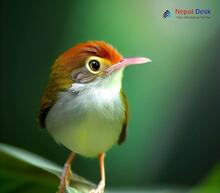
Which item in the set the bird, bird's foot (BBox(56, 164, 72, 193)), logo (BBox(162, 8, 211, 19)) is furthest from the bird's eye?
logo (BBox(162, 8, 211, 19))

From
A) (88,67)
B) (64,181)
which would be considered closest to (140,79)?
(88,67)

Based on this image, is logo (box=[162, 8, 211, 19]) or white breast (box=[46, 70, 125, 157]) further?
logo (box=[162, 8, 211, 19])

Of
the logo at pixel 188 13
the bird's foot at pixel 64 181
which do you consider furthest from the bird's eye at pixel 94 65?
the logo at pixel 188 13

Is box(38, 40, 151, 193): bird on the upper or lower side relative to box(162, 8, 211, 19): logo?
lower

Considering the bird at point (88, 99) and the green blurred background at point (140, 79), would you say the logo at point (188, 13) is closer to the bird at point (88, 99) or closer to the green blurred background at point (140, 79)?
the green blurred background at point (140, 79)

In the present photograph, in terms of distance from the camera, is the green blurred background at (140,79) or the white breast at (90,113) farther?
the green blurred background at (140,79)

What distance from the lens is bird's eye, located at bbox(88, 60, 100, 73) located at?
97 centimetres

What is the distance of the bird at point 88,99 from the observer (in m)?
0.96

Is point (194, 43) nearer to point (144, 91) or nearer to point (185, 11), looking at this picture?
point (185, 11)

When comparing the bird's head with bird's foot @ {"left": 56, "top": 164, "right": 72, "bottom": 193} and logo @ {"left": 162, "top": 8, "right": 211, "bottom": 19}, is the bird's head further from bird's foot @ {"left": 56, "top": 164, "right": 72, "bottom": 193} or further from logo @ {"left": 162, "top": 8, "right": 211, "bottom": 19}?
logo @ {"left": 162, "top": 8, "right": 211, "bottom": 19}

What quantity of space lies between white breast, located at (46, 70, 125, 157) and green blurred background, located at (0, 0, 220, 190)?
25 cm

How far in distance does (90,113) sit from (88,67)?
104 mm

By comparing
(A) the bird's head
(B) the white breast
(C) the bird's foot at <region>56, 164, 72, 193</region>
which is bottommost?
(C) the bird's foot at <region>56, 164, 72, 193</region>

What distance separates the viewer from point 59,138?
40.4 inches
